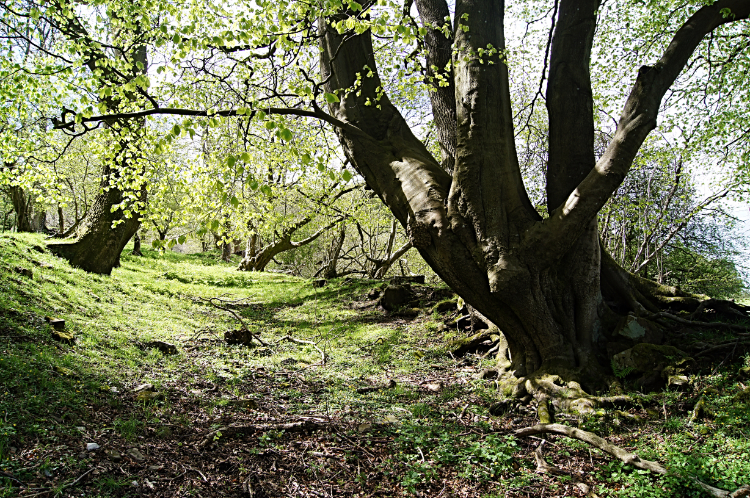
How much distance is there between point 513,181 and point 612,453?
3132 mm

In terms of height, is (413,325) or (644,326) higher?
(644,326)

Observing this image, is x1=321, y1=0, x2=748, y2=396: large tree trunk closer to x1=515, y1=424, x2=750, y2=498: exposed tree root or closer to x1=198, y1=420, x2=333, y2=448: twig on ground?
x1=515, y1=424, x2=750, y2=498: exposed tree root

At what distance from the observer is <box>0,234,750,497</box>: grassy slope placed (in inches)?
125

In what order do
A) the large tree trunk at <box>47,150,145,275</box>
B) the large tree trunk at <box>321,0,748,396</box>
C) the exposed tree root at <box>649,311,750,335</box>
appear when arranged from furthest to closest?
the large tree trunk at <box>47,150,145,275</box> → the exposed tree root at <box>649,311,750,335</box> → the large tree trunk at <box>321,0,748,396</box>

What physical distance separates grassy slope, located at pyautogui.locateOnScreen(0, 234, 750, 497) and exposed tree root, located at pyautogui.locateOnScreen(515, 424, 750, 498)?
0.28 ft

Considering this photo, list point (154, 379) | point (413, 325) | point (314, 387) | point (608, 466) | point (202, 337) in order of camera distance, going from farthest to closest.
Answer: point (413, 325) < point (202, 337) < point (314, 387) < point (154, 379) < point (608, 466)

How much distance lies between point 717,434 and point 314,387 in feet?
14.3

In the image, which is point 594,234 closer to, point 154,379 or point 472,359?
point 472,359

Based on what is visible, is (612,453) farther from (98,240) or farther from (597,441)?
(98,240)

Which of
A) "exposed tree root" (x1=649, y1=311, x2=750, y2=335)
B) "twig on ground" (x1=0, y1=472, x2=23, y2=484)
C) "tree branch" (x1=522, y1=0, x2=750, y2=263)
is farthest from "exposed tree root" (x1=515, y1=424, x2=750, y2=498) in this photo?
"twig on ground" (x1=0, y1=472, x2=23, y2=484)

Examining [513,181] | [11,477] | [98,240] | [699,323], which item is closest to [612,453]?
[513,181]

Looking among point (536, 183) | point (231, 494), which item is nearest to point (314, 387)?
point (231, 494)

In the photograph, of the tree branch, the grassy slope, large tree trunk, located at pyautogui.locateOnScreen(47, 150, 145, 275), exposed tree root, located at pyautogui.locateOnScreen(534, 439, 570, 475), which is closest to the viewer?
the grassy slope

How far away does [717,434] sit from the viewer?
12.0 feet
